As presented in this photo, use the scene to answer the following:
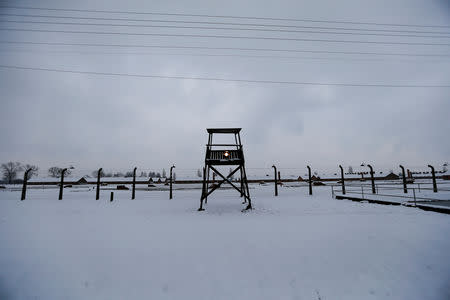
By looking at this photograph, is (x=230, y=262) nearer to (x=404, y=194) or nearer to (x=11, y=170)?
(x=404, y=194)

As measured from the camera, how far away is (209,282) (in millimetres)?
2836

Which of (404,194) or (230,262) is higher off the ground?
(230,262)

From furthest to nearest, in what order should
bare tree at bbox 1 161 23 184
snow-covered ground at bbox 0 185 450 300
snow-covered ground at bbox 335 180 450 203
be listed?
bare tree at bbox 1 161 23 184, snow-covered ground at bbox 335 180 450 203, snow-covered ground at bbox 0 185 450 300

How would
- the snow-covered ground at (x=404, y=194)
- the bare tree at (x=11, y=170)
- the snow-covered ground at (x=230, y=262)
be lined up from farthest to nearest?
the bare tree at (x=11, y=170) < the snow-covered ground at (x=404, y=194) < the snow-covered ground at (x=230, y=262)

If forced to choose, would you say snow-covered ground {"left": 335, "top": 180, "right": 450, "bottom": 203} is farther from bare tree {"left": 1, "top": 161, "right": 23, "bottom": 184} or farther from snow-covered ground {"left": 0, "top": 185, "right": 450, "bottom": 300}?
bare tree {"left": 1, "top": 161, "right": 23, "bottom": 184}

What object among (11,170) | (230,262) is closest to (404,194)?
(230,262)

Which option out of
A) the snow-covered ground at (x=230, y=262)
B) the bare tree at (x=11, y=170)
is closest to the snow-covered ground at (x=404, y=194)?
the snow-covered ground at (x=230, y=262)

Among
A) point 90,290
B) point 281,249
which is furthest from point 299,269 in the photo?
point 90,290

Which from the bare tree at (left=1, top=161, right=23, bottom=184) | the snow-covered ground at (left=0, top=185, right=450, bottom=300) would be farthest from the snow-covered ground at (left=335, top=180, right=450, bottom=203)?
the bare tree at (left=1, top=161, right=23, bottom=184)

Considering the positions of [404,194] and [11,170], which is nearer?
[404,194]

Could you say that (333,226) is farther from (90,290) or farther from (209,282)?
(90,290)

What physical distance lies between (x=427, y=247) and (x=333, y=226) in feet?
5.92

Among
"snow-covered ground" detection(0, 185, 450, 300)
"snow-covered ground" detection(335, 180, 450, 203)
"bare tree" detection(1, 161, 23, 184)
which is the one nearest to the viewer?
"snow-covered ground" detection(0, 185, 450, 300)

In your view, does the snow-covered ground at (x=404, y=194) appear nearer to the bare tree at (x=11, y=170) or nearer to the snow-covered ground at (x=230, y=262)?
the snow-covered ground at (x=230, y=262)
